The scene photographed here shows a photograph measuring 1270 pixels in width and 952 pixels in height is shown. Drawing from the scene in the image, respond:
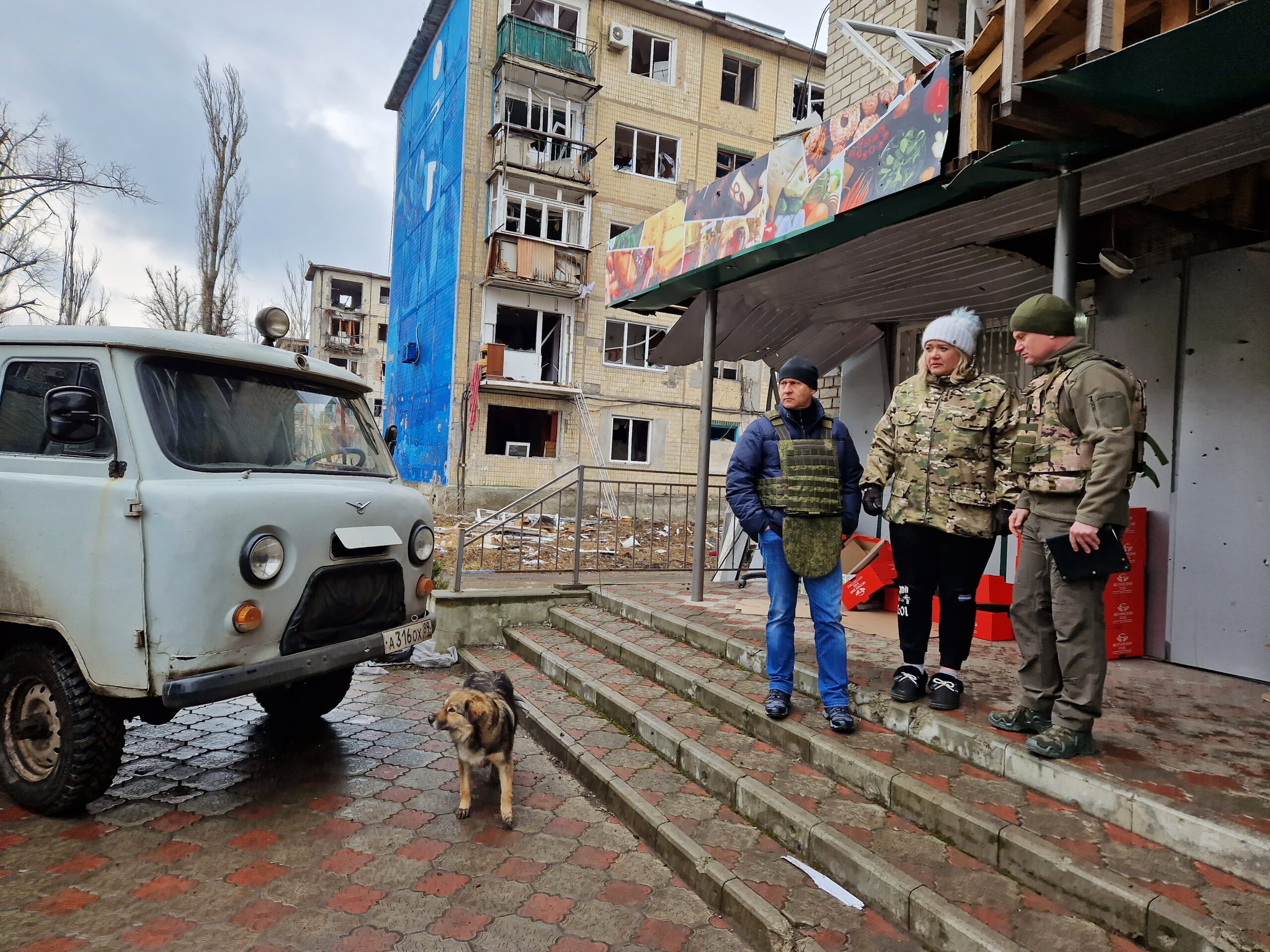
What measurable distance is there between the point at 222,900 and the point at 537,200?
19.9 metres

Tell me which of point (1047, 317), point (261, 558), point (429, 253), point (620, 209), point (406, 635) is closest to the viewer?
point (1047, 317)

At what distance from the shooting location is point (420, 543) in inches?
164

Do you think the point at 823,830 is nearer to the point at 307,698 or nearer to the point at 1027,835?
the point at 1027,835

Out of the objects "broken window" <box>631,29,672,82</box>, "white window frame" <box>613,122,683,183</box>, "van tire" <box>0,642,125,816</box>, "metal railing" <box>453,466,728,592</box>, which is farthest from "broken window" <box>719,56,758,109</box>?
"van tire" <box>0,642,125,816</box>

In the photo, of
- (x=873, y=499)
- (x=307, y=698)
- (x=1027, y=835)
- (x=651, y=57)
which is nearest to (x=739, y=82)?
(x=651, y=57)

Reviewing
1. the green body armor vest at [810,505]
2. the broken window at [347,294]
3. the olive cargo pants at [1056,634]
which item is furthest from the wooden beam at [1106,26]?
the broken window at [347,294]

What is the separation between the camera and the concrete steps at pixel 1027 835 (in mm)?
2133

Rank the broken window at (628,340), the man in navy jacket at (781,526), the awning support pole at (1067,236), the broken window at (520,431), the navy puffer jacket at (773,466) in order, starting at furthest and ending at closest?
the broken window at (628,340) → the broken window at (520,431) → the navy puffer jacket at (773,466) → the man in navy jacket at (781,526) → the awning support pole at (1067,236)

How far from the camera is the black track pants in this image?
3547mm

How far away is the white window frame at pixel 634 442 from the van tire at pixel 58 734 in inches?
702

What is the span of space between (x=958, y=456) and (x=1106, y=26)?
6.05 ft

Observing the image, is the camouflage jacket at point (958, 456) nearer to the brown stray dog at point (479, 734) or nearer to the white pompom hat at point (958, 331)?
the white pompom hat at point (958, 331)

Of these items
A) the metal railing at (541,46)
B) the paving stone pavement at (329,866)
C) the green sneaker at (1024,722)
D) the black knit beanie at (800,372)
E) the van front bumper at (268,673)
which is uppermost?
the metal railing at (541,46)

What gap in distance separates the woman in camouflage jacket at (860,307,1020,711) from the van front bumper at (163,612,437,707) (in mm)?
2780
